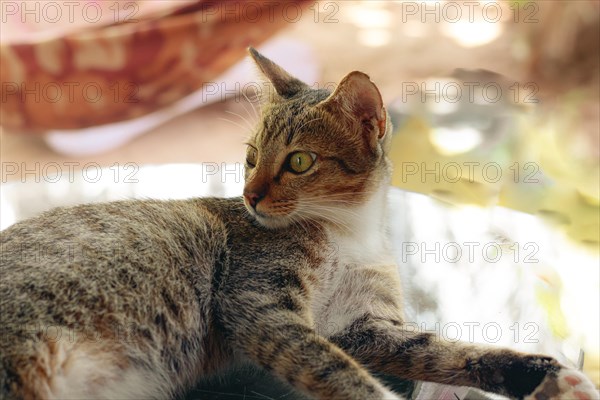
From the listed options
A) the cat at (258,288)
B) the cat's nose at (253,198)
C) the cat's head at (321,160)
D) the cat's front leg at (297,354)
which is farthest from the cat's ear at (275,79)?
the cat's front leg at (297,354)

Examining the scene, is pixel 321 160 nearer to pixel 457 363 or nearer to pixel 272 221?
pixel 272 221

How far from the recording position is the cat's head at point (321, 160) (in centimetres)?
127

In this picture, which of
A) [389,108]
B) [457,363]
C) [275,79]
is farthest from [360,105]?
[389,108]

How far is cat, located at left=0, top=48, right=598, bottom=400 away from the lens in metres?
1.06

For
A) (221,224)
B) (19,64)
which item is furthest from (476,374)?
(19,64)

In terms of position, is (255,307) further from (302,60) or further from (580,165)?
(302,60)

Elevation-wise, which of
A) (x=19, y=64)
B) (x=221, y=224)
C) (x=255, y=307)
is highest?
(x=19, y=64)

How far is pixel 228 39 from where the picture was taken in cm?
261

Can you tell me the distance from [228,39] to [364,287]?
156 centimetres

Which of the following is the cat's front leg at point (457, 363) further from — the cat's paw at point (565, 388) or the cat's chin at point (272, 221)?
the cat's chin at point (272, 221)

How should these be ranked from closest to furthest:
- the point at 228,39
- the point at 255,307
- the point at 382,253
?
1. the point at 255,307
2. the point at 382,253
3. the point at 228,39

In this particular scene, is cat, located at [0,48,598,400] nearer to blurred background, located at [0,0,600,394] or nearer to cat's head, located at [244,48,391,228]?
cat's head, located at [244,48,391,228]

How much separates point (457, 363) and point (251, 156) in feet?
1.87

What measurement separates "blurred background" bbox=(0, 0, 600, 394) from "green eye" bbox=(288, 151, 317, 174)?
454 millimetres
